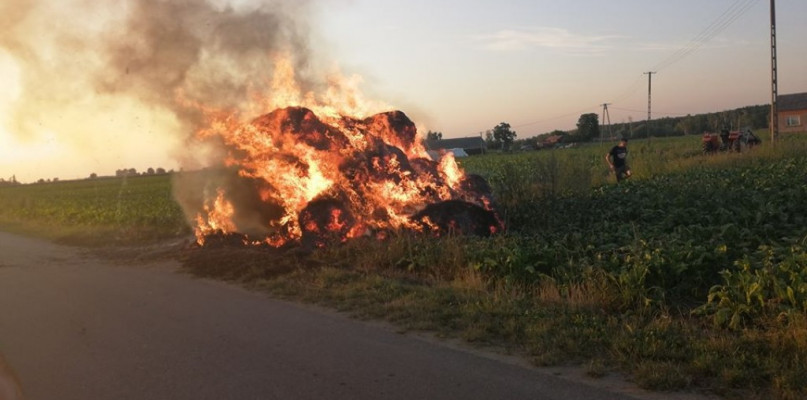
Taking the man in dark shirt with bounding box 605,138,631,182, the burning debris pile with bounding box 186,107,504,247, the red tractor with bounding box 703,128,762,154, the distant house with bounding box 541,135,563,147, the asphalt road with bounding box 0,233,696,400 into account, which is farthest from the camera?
the distant house with bounding box 541,135,563,147

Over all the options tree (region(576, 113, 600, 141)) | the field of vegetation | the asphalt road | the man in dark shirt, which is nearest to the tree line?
tree (region(576, 113, 600, 141))

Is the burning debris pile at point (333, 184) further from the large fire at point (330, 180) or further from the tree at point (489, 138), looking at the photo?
the tree at point (489, 138)

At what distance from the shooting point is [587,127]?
286 feet

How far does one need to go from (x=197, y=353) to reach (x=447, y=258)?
13.8 feet

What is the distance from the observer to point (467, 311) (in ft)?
23.7

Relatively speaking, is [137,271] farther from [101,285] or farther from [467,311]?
[467,311]

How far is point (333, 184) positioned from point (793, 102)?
6985cm

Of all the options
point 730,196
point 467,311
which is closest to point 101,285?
point 467,311

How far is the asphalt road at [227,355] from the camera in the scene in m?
5.25

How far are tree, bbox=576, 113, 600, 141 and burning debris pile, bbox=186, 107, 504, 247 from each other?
252 ft

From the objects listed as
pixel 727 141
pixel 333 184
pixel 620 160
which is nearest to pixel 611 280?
pixel 333 184

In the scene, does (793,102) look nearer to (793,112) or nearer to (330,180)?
(793,112)

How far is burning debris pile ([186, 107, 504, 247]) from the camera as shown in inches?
485

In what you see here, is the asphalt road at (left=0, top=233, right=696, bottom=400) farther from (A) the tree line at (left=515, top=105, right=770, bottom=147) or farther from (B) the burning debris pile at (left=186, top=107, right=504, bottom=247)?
(A) the tree line at (left=515, top=105, right=770, bottom=147)
